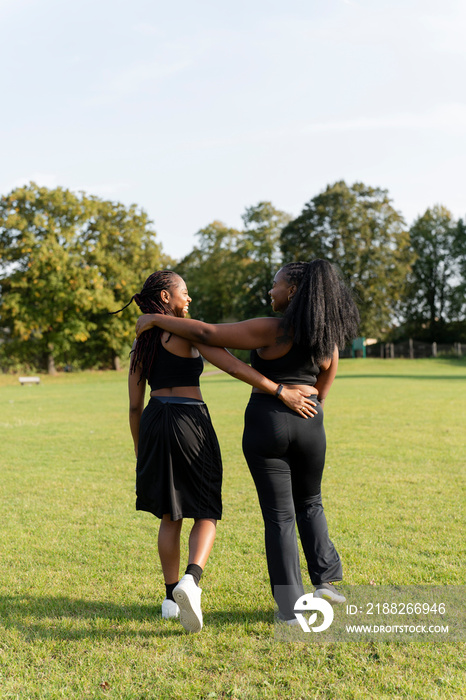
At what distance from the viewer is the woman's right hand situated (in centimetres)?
365

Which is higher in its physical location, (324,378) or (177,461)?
(324,378)

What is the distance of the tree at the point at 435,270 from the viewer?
226 feet

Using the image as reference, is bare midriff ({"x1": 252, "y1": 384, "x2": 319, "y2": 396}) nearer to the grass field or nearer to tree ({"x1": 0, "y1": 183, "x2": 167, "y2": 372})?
the grass field

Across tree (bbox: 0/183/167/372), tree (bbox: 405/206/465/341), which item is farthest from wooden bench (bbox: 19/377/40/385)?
tree (bbox: 405/206/465/341)

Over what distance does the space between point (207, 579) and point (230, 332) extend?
2.10 meters

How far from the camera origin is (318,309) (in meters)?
3.59

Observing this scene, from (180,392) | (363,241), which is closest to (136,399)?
(180,392)

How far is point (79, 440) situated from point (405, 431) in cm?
670

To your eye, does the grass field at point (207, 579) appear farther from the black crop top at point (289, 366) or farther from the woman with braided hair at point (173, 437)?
the black crop top at point (289, 366)

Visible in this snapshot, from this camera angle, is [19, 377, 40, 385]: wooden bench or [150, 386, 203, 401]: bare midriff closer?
[150, 386, 203, 401]: bare midriff

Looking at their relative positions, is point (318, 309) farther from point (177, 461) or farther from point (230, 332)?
point (177, 461)

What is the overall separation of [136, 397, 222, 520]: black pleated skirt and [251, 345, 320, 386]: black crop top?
0.49 metres

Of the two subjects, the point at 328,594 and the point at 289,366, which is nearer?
the point at 289,366

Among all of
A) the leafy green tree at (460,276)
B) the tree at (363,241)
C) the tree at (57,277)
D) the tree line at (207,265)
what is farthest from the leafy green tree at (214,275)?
the leafy green tree at (460,276)
